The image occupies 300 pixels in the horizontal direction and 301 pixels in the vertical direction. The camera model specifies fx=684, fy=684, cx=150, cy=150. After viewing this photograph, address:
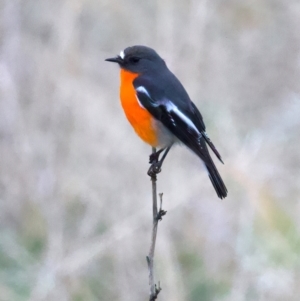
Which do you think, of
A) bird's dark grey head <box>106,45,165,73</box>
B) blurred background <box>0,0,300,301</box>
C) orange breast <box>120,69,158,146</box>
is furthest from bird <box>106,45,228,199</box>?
blurred background <box>0,0,300,301</box>

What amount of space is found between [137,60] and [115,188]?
5.12 feet

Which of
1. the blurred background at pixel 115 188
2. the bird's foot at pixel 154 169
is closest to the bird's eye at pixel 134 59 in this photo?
the bird's foot at pixel 154 169

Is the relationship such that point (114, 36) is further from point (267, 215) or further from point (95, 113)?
point (267, 215)

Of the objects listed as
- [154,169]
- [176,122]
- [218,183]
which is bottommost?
[218,183]

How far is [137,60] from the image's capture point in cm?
399

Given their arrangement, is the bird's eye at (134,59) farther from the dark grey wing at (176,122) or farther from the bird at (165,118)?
the dark grey wing at (176,122)

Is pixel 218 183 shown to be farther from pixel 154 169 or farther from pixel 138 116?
pixel 138 116

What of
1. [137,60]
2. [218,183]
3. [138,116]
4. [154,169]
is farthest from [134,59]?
[218,183]

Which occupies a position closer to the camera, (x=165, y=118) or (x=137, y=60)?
(x=165, y=118)

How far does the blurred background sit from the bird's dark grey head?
1.17 meters

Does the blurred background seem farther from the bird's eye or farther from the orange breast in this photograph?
the orange breast

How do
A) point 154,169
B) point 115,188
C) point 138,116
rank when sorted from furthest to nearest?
point 115,188, point 138,116, point 154,169

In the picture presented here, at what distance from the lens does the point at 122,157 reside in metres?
5.38

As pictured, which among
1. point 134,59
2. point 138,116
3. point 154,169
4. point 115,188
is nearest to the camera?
point 154,169
